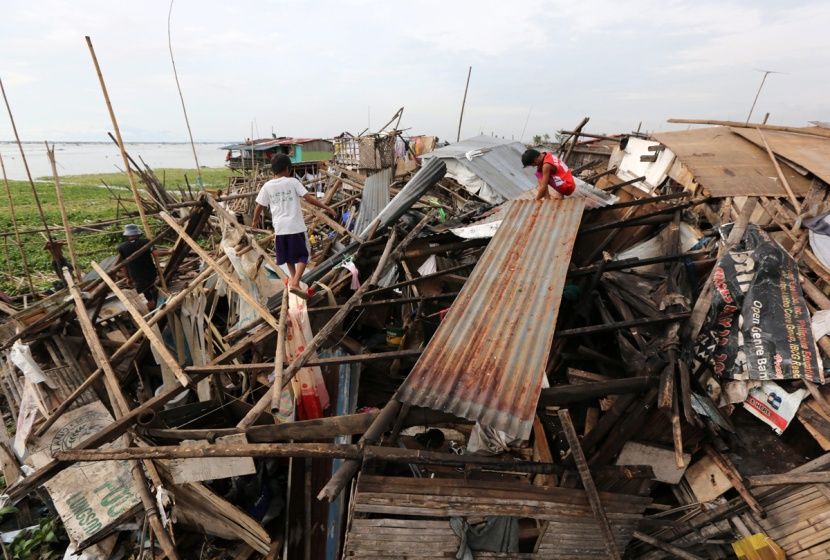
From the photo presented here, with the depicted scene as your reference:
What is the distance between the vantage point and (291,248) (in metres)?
4.91

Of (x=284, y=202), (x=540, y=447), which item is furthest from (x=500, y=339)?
(x=284, y=202)

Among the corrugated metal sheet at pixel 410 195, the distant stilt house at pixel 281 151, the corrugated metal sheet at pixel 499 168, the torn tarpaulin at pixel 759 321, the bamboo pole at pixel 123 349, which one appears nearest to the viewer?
the torn tarpaulin at pixel 759 321

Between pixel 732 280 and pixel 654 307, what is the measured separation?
740 mm

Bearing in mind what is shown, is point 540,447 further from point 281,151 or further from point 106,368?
point 281,151

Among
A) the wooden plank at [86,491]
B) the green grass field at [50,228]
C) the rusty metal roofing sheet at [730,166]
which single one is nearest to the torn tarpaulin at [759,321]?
the rusty metal roofing sheet at [730,166]

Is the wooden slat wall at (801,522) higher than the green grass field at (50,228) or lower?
higher

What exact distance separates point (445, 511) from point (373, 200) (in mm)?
7143

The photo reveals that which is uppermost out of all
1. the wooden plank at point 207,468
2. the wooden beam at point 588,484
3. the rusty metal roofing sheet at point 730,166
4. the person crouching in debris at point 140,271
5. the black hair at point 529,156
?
the rusty metal roofing sheet at point 730,166

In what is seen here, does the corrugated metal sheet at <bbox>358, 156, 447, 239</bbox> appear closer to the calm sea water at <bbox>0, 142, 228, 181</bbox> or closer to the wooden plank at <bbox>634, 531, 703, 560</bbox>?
the wooden plank at <bbox>634, 531, 703, 560</bbox>

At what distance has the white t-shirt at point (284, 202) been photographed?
474 cm

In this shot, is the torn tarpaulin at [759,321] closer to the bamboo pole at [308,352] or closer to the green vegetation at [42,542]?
the bamboo pole at [308,352]

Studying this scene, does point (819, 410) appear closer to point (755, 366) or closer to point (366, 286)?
point (755, 366)

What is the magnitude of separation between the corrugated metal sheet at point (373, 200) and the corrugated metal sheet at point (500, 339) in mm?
4433

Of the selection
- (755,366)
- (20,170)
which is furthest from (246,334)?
(20,170)
